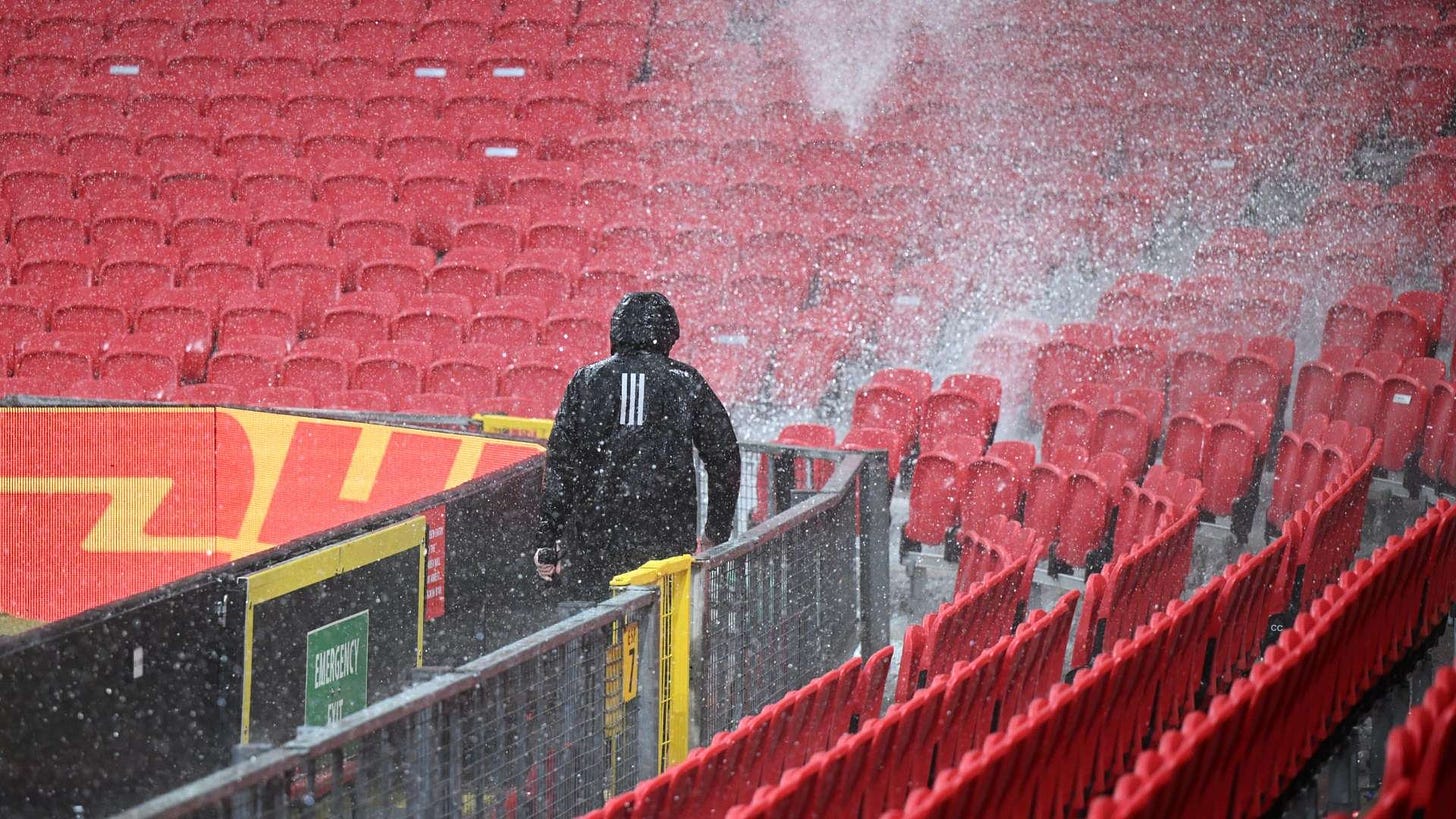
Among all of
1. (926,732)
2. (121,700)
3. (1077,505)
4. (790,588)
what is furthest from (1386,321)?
(121,700)

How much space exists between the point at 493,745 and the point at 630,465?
1.11m

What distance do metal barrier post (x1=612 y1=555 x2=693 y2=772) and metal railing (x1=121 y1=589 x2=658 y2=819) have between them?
4 centimetres

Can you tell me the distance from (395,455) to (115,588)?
3.11ft

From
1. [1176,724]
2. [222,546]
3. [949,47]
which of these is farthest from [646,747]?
[949,47]

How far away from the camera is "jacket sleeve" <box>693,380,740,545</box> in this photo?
371 cm

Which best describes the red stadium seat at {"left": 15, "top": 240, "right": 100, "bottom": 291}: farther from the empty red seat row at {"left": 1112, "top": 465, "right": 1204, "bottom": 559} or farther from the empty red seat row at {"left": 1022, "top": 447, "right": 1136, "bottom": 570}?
the empty red seat row at {"left": 1112, "top": 465, "right": 1204, "bottom": 559}

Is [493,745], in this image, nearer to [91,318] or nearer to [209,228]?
[91,318]

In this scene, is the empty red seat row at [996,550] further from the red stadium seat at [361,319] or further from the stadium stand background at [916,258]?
the red stadium seat at [361,319]

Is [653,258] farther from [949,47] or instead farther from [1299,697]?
[1299,697]

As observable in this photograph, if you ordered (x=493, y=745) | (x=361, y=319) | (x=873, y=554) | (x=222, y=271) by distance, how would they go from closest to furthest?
1. (x=493, y=745)
2. (x=873, y=554)
3. (x=361, y=319)
4. (x=222, y=271)

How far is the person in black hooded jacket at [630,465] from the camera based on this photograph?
3.71m

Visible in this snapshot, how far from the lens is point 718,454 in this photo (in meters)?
3.74

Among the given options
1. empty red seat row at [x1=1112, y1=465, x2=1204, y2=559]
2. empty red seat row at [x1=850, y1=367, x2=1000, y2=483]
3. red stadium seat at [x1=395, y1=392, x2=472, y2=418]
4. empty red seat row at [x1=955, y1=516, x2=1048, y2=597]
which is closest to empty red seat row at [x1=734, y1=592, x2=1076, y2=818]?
empty red seat row at [x1=955, y1=516, x2=1048, y2=597]

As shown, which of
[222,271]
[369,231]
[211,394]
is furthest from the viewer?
[369,231]
